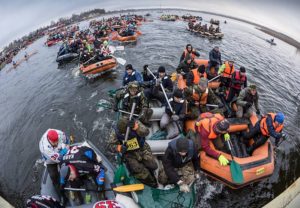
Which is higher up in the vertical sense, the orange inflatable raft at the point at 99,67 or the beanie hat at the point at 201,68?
the beanie hat at the point at 201,68

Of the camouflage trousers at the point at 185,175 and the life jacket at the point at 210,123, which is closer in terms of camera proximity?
the camouflage trousers at the point at 185,175

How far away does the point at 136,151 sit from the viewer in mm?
4422

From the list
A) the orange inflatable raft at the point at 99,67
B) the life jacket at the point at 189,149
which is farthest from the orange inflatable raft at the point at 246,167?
the orange inflatable raft at the point at 99,67

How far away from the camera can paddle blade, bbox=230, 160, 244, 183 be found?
4734 mm

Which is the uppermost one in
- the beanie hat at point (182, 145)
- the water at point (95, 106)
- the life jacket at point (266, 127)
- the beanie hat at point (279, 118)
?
the beanie hat at point (182, 145)

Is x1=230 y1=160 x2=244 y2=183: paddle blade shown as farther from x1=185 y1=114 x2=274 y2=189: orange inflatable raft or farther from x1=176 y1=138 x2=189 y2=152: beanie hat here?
x1=176 y1=138 x2=189 y2=152: beanie hat

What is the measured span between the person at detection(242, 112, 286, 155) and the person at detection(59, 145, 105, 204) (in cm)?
373

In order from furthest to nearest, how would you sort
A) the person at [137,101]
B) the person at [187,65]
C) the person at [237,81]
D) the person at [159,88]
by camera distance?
the person at [187,65], the person at [237,81], the person at [159,88], the person at [137,101]

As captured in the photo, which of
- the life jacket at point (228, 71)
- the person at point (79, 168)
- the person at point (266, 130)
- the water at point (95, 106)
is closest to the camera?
the person at point (79, 168)

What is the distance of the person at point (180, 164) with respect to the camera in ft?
12.3

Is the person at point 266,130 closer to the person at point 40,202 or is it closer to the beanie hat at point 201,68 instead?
the beanie hat at point 201,68

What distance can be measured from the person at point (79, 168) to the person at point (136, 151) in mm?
574

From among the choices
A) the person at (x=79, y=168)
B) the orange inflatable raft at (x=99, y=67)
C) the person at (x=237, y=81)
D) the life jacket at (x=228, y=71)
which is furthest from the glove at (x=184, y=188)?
the orange inflatable raft at (x=99, y=67)

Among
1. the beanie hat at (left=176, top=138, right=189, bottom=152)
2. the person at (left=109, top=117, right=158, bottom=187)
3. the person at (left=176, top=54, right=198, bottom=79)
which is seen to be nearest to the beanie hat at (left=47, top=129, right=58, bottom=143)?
the person at (left=109, top=117, right=158, bottom=187)
